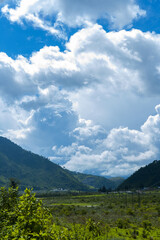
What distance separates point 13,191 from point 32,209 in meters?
5.49

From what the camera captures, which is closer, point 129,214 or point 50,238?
point 50,238

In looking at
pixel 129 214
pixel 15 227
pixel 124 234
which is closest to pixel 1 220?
pixel 15 227

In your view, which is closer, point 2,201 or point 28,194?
point 28,194

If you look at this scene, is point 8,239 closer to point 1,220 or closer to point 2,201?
point 1,220

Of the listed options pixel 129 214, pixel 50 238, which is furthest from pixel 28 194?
pixel 129 214

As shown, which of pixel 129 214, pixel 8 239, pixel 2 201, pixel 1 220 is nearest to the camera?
pixel 8 239

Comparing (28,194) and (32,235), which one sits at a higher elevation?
(28,194)

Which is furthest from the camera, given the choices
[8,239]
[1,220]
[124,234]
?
[124,234]

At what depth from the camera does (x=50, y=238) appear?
8.66 meters

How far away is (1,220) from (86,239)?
618 centimetres

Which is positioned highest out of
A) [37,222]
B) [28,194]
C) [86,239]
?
[28,194]

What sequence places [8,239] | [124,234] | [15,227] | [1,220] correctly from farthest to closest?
→ [124,234], [1,220], [15,227], [8,239]

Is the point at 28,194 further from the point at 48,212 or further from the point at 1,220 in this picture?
the point at 1,220

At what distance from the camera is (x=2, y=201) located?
13953 millimetres
